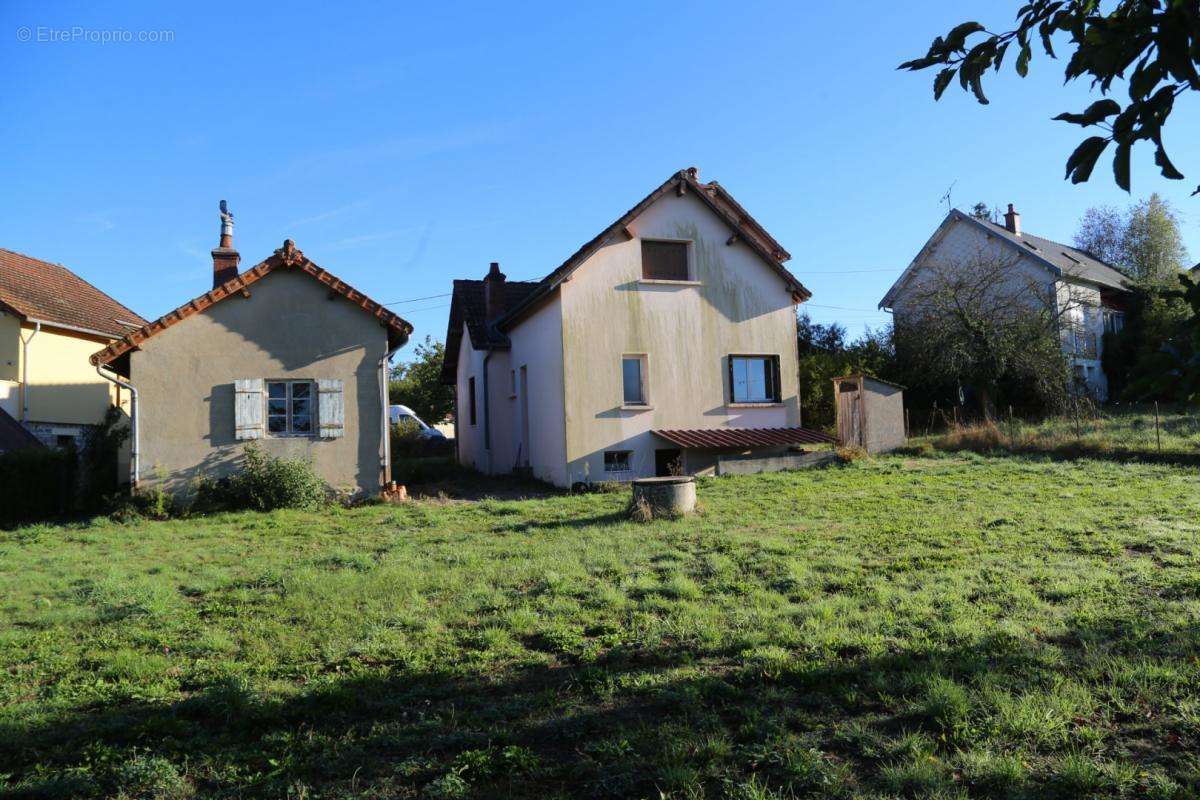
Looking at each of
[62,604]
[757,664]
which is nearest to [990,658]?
[757,664]

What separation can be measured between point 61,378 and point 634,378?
1562cm

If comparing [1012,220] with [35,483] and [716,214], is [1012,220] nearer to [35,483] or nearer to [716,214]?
[716,214]

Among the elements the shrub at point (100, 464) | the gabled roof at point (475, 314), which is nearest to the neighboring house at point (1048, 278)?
the gabled roof at point (475, 314)

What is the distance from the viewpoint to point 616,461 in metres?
17.2

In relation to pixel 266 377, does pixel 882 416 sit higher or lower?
lower

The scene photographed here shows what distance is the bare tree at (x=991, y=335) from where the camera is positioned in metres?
26.3

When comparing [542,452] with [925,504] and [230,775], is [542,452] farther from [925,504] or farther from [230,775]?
[230,775]

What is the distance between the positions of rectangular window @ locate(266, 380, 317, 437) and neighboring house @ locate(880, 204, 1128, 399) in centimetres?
2317

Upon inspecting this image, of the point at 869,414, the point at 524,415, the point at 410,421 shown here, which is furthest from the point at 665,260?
the point at 410,421

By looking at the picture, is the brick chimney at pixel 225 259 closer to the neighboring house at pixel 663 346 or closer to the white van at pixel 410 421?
the neighboring house at pixel 663 346

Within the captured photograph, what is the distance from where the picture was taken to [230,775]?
385 cm

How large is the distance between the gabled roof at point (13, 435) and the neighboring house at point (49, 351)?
1.23ft

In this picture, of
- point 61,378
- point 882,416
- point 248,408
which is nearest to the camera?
point 248,408

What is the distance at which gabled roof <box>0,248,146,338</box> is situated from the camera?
1966 cm
